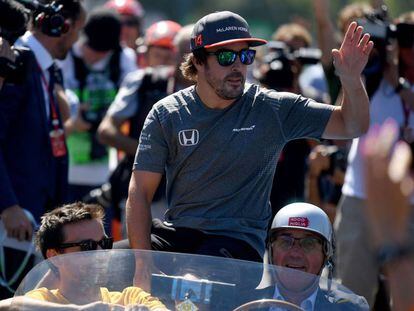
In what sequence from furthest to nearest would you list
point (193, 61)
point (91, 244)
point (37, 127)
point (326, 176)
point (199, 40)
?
point (326, 176)
point (37, 127)
point (193, 61)
point (199, 40)
point (91, 244)

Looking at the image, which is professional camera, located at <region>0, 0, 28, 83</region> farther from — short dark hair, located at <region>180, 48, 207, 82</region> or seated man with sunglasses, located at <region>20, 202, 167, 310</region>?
seated man with sunglasses, located at <region>20, 202, 167, 310</region>

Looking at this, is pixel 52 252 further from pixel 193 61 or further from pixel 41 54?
pixel 41 54

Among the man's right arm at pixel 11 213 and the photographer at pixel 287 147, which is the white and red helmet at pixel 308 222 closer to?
the man's right arm at pixel 11 213

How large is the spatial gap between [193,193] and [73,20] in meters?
2.56

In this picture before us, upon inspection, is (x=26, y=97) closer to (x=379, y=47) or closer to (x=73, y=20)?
(x=73, y=20)

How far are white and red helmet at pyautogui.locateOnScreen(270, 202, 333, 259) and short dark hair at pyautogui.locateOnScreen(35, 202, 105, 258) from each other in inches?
36.6

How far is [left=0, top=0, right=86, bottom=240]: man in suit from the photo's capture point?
7.34 m

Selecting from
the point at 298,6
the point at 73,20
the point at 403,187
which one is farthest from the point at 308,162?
the point at 298,6

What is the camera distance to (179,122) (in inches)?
229

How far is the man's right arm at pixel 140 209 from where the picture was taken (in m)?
5.75

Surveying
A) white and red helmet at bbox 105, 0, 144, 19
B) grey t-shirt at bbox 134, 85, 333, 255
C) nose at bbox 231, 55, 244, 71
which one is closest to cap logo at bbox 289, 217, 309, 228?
grey t-shirt at bbox 134, 85, 333, 255

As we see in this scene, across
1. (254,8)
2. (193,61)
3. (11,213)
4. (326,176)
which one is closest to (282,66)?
(326,176)

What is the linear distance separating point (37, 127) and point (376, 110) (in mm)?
2493

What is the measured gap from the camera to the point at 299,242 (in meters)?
5.65
